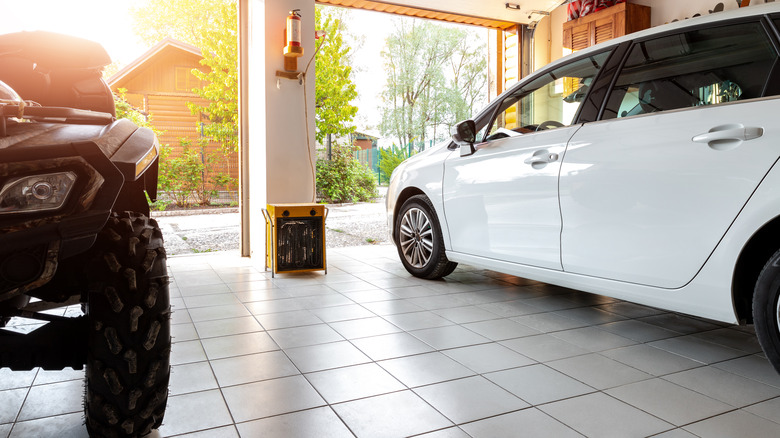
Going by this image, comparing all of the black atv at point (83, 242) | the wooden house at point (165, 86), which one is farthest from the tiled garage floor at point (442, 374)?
the wooden house at point (165, 86)

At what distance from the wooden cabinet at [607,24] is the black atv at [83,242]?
4891 mm

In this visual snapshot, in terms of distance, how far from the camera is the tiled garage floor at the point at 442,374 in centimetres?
167

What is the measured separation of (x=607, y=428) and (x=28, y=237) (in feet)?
5.19

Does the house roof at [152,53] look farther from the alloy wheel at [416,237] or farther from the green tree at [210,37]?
the alloy wheel at [416,237]

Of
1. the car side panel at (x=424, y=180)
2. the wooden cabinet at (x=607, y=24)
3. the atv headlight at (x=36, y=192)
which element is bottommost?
the atv headlight at (x=36, y=192)

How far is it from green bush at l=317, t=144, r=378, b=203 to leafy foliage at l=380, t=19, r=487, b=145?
2.70 meters

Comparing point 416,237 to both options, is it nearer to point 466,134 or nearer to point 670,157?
point 466,134

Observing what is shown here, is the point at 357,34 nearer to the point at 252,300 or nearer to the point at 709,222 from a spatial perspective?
the point at 252,300

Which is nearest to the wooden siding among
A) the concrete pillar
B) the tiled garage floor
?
the concrete pillar

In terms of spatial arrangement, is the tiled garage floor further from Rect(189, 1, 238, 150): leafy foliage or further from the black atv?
Rect(189, 1, 238, 150): leafy foliage

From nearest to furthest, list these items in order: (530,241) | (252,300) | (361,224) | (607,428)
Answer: (607,428) → (530,241) → (252,300) → (361,224)

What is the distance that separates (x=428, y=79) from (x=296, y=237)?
10809mm

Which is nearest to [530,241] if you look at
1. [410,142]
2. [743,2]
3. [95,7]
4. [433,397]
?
[433,397]

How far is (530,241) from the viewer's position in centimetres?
277
